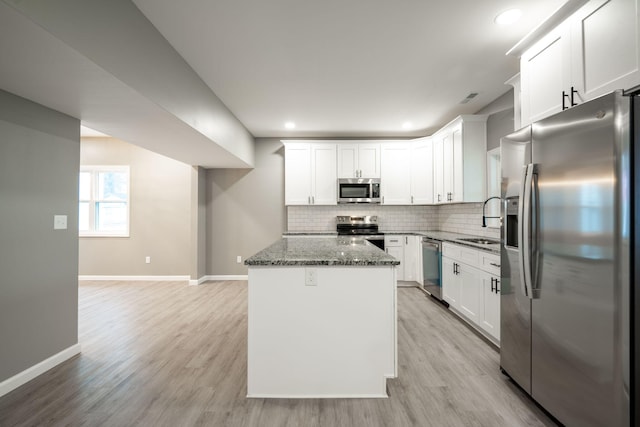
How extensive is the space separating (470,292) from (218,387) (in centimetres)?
261

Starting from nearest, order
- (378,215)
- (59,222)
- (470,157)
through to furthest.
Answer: (59,222) → (470,157) → (378,215)

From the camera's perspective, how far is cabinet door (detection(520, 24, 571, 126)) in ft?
6.25

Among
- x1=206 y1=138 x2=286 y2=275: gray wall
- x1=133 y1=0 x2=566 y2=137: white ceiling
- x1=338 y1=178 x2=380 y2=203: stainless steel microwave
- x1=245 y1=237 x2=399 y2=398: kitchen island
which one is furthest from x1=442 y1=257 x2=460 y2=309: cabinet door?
x1=206 y1=138 x2=286 y2=275: gray wall

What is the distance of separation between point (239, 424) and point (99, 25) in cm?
245

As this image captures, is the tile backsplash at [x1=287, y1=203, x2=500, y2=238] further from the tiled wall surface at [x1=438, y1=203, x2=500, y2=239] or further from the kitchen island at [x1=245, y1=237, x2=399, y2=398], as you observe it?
the kitchen island at [x1=245, y1=237, x2=399, y2=398]

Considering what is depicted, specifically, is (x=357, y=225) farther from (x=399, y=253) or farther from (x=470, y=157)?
(x=470, y=157)

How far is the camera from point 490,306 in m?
2.86

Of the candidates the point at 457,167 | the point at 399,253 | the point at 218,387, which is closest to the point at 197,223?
the point at 399,253

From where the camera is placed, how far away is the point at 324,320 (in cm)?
204

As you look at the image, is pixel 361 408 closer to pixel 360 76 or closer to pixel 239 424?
pixel 239 424

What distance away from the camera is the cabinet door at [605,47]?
148cm

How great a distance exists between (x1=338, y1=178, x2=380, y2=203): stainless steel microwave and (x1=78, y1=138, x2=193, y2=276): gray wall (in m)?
2.84

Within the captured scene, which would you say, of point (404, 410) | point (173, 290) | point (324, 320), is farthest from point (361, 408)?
point (173, 290)

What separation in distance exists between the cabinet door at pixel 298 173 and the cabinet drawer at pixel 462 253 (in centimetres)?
239
